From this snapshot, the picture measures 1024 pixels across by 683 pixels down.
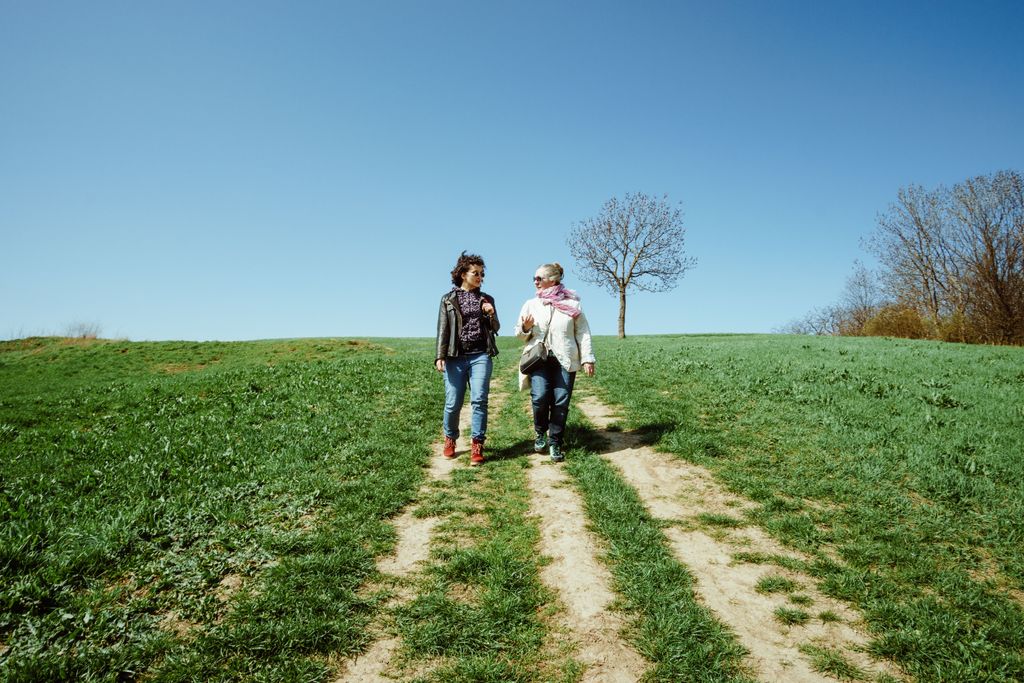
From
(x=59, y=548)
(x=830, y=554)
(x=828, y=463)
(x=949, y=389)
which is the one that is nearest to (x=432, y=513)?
(x=59, y=548)

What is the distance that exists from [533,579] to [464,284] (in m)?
4.74

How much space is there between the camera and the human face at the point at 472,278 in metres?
8.23

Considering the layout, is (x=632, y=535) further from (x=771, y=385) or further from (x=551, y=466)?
(x=771, y=385)

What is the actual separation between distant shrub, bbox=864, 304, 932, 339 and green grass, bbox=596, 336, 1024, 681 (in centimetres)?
3135

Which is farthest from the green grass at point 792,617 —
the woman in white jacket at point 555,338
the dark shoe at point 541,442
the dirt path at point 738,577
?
the dark shoe at point 541,442

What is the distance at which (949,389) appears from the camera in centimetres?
1148

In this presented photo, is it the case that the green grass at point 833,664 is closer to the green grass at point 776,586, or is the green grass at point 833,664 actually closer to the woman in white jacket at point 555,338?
the green grass at point 776,586

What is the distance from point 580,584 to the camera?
16.3ft

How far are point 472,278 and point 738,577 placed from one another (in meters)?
5.48

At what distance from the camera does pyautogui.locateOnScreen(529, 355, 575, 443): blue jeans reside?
26.8 feet

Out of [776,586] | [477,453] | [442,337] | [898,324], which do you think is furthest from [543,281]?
[898,324]

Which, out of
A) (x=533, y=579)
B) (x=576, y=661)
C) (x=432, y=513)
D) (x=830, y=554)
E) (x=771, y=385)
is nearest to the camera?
(x=576, y=661)

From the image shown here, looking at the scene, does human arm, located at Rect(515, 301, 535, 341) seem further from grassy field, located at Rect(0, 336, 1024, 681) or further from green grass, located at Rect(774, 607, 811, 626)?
green grass, located at Rect(774, 607, 811, 626)

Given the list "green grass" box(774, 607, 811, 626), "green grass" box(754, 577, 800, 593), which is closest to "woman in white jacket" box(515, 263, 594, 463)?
"green grass" box(754, 577, 800, 593)
